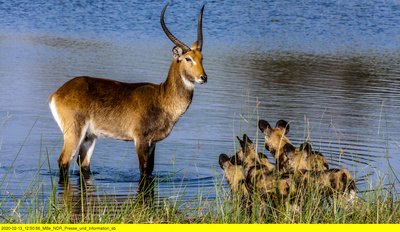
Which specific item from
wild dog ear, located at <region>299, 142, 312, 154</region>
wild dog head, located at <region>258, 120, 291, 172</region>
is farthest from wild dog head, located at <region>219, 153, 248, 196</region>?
wild dog head, located at <region>258, 120, 291, 172</region>

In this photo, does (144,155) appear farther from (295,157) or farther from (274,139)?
(295,157)

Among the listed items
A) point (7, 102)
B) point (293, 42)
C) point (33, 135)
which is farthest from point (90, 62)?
point (293, 42)

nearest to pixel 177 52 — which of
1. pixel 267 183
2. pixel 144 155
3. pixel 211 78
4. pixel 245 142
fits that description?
pixel 144 155

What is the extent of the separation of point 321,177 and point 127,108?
2.83m

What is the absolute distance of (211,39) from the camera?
34.7 meters

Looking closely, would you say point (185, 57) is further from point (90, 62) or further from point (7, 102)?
point (90, 62)

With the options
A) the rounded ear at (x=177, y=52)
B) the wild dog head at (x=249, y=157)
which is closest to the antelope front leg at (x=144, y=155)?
the rounded ear at (x=177, y=52)

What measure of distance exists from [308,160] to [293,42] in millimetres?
28861

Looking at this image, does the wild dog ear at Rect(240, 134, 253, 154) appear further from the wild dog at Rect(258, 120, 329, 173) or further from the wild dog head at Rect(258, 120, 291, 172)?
the wild dog head at Rect(258, 120, 291, 172)

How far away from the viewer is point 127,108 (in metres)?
9.06

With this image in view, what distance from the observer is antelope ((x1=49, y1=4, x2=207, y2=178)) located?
8.87 metres

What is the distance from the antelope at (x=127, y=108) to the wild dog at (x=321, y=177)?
1.77 metres

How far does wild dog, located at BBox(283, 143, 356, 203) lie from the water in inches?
7.9

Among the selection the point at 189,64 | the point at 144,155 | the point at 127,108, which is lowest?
the point at 144,155
